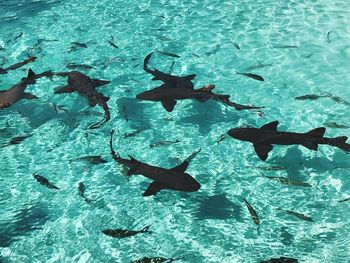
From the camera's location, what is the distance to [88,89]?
20.1 feet

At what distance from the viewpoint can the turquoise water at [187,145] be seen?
415cm

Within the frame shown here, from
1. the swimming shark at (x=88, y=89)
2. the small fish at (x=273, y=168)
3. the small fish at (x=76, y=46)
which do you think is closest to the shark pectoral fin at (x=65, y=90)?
the swimming shark at (x=88, y=89)

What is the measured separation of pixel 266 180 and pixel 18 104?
4086 mm

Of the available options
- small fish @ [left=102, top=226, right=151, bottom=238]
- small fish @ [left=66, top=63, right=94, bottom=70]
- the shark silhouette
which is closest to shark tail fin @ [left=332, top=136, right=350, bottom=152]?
the shark silhouette

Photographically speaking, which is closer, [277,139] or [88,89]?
[277,139]

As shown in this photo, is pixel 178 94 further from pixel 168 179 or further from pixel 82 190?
pixel 82 190

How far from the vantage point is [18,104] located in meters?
6.39

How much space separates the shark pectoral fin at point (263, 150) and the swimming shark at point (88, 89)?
2.32 metres

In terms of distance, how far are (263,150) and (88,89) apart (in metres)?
2.90

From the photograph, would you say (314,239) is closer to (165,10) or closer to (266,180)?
(266,180)

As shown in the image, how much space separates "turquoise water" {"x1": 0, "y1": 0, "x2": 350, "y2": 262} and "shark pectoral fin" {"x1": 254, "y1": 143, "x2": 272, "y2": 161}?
0.94 feet

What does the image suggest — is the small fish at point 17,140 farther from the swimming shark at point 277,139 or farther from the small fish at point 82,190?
the swimming shark at point 277,139

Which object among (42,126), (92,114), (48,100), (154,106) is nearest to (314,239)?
(154,106)

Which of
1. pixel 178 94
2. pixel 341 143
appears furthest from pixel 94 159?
pixel 341 143
